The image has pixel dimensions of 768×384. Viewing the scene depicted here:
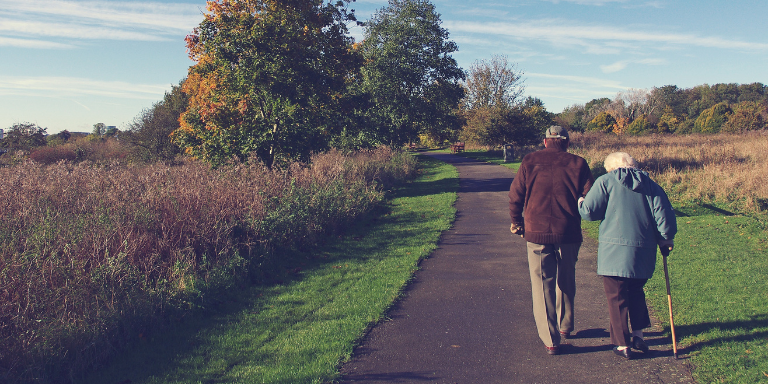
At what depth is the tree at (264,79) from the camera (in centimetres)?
1447

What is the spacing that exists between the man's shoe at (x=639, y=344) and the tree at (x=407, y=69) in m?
25.2

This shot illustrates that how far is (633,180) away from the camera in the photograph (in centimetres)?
418

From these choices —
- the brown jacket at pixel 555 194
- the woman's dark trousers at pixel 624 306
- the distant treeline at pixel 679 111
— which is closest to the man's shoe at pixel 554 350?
the woman's dark trousers at pixel 624 306

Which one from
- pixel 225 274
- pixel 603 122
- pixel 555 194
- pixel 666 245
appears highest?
pixel 603 122

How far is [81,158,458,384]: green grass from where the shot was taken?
14.1 feet

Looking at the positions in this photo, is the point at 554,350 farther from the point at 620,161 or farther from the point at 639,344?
the point at 620,161

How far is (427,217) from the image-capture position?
12422mm

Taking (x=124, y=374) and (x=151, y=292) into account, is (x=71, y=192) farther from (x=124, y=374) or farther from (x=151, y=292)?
(x=124, y=374)

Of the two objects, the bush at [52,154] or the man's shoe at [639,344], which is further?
the bush at [52,154]

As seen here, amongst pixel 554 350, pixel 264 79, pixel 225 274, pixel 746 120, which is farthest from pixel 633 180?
pixel 746 120

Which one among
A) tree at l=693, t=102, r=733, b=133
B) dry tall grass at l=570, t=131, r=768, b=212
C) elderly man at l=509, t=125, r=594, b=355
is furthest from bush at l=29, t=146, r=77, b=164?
tree at l=693, t=102, r=733, b=133

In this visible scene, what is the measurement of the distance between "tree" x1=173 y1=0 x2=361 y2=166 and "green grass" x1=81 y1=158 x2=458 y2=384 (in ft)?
23.7

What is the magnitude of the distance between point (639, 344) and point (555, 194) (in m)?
1.56

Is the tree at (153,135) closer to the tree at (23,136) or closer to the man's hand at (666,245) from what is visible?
the tree at (23,136)
